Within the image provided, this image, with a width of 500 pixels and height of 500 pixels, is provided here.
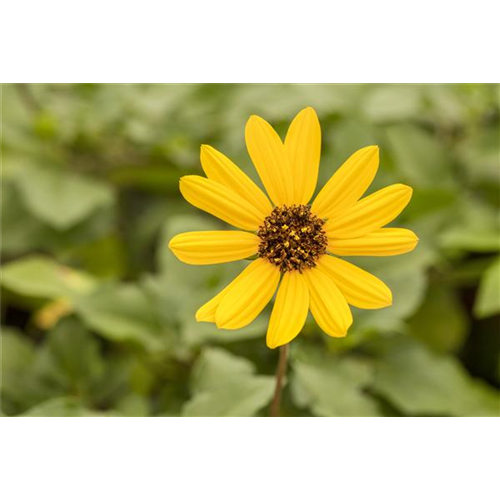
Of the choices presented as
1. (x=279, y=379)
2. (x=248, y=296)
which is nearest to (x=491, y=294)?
(x=279, y=379)

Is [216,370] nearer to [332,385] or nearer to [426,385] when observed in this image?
[332,385]

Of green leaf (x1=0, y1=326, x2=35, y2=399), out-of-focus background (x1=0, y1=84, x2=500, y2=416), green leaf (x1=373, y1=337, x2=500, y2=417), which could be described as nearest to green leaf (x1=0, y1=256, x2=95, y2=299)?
out-of-focus background (x1=0, y1=84, x2=500, y2=416)

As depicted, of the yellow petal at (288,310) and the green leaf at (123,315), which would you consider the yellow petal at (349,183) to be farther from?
the green leaf at (123,315)

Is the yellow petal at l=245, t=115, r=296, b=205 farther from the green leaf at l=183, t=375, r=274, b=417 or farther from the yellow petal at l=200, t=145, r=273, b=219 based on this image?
the green leaf at l=183, t=375, r=274, b=417

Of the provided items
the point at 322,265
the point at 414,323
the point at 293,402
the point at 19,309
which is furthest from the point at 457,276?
the point at 19,309

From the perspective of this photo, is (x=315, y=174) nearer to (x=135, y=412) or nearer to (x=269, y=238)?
(x=269, y=238)

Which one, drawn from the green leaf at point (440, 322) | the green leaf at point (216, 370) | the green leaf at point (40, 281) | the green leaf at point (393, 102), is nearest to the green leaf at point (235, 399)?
the green leaf at point (216, 370)
